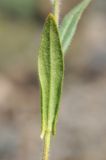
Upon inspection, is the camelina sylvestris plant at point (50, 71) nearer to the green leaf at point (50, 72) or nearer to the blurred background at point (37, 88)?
the green leaf at point (50, 72)

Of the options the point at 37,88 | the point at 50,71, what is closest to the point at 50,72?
the point at 50,71

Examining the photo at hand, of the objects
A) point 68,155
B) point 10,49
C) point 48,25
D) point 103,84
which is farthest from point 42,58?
point 10,49

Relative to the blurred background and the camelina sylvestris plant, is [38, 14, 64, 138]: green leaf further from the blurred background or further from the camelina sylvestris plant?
the blurred background

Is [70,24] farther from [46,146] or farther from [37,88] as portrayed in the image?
[37,88]

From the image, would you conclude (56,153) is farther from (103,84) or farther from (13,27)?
(13,27)

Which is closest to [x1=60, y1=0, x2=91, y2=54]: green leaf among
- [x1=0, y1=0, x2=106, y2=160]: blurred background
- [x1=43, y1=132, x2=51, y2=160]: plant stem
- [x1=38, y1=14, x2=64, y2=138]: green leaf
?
[x1=38, y1=14, x2=64, y2=138]: green leaf

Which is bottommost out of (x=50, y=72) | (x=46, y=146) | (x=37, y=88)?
(x=37, y=88)
